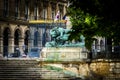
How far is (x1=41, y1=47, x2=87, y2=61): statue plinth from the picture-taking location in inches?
1298

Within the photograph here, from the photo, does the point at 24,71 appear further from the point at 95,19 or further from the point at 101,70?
the point at 95,19

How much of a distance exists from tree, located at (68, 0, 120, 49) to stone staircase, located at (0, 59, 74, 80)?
7.10m

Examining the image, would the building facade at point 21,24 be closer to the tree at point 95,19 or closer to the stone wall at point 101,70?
the stone wall at point 101,70

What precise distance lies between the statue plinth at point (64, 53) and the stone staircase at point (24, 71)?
879 mm

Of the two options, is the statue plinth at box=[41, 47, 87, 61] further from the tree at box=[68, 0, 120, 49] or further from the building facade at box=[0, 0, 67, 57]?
the building facade at box=[0, 0, 67, 57]

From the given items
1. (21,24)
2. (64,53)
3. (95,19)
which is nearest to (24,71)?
(64,53)

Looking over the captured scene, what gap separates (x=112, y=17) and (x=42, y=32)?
44013 millimetres

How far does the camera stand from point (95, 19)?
22.0 meters

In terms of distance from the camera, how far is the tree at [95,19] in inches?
744

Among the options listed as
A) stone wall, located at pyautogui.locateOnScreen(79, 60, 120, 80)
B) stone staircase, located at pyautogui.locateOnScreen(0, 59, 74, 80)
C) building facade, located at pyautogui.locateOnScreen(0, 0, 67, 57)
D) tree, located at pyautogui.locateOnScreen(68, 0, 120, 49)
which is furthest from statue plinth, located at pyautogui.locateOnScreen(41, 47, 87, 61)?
building facade, located at pyautogui.locateOnScreen(0, 0, 67, 57)

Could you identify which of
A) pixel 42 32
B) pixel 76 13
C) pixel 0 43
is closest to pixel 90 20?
pixel 76 13

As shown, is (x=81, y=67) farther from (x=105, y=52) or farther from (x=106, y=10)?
(x=106, y=10)

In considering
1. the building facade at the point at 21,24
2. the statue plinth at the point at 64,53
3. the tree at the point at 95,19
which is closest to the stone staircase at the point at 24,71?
the statue plinth at the point at 64,53

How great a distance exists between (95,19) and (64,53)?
11.3 m
